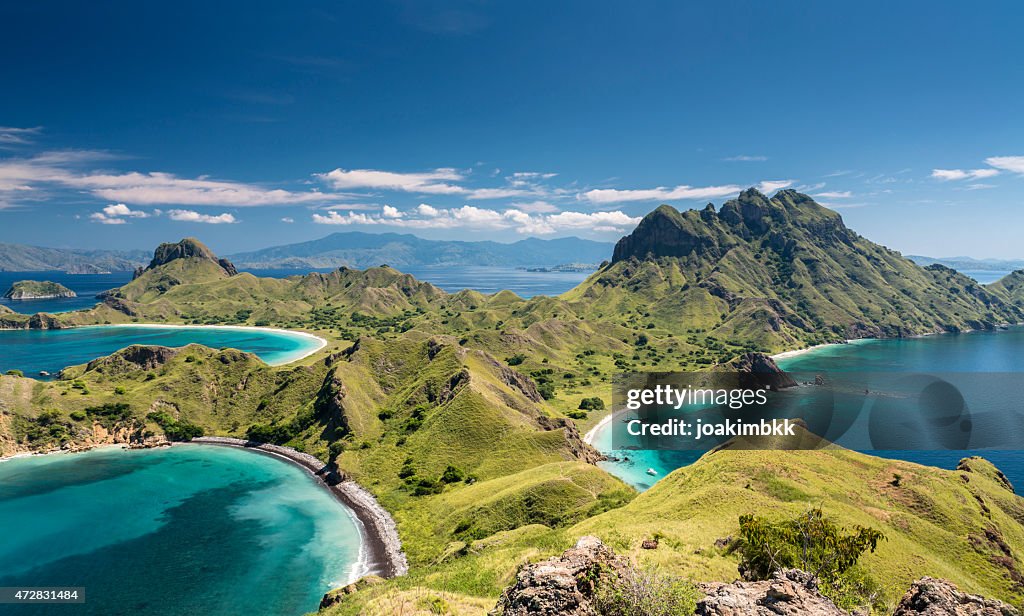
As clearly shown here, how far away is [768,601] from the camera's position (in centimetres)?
2353

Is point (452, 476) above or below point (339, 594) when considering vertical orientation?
below

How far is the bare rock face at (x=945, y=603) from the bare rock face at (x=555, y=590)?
1573 cm

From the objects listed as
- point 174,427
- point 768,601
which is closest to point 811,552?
point 768,601

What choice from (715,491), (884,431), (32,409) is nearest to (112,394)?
(32,409)

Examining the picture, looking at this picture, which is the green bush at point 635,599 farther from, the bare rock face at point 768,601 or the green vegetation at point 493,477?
the bare rock face at point 768,601

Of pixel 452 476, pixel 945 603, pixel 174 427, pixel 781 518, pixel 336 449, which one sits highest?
pixel 945 603

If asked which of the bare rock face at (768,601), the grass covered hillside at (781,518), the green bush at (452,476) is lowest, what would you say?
the green bush at (452,476)

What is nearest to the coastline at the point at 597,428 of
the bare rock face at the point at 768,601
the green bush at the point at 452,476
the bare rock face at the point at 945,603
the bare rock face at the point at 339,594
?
the green bush at the point at 452,476

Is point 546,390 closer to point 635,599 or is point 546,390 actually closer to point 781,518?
point 781,518

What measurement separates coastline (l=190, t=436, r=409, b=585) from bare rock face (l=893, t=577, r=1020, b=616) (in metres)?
→ 65.0

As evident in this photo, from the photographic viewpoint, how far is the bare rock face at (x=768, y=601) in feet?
74.7

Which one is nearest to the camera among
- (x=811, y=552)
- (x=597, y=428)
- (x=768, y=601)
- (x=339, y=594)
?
(x=768, y=601)

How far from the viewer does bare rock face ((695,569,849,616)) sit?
74.7ft

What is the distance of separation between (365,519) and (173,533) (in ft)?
110
